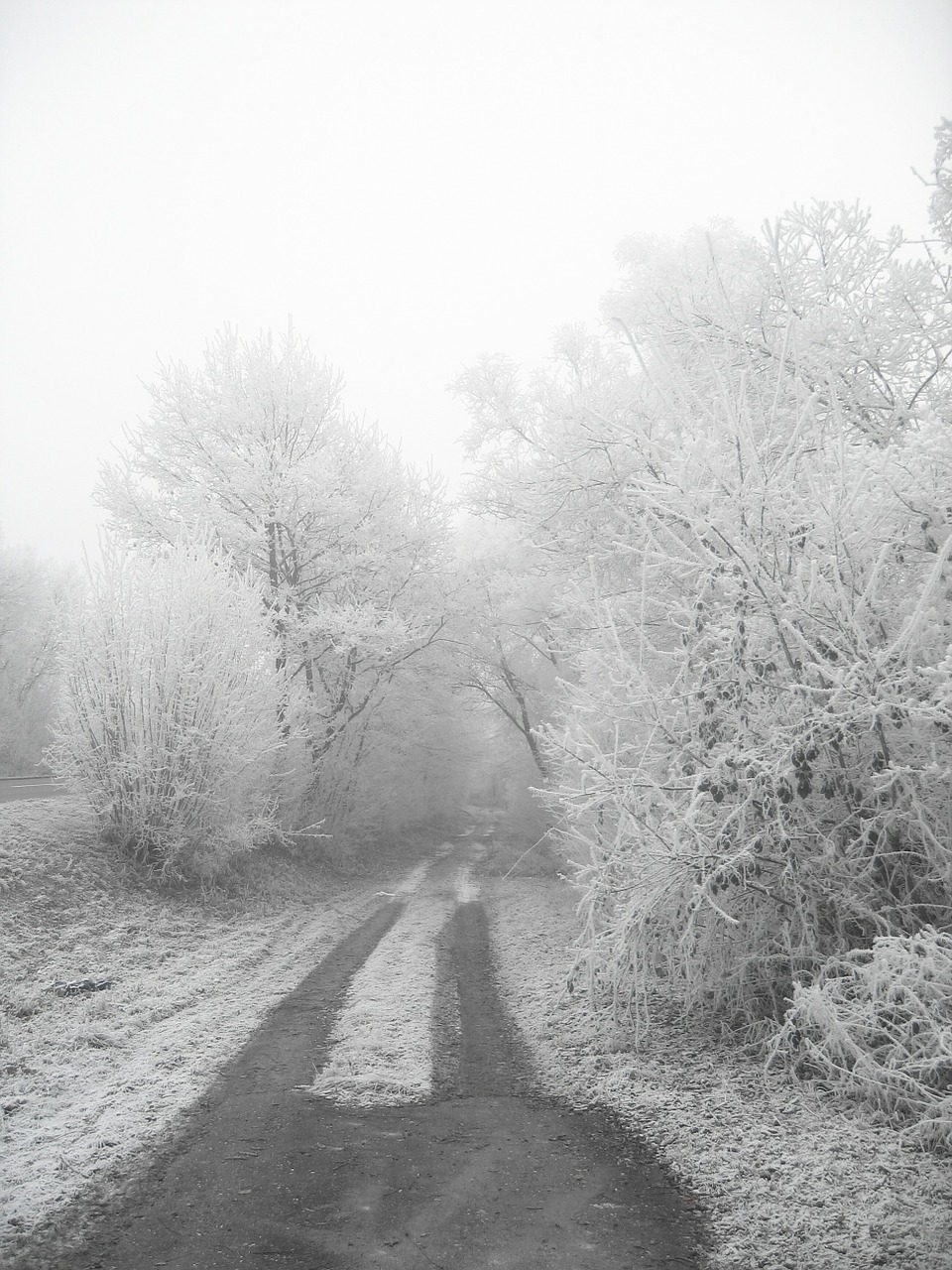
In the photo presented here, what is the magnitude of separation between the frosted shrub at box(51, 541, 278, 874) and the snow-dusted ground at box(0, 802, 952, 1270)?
810 millimetres

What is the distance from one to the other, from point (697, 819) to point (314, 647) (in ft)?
38.9

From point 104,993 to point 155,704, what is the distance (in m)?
4.69

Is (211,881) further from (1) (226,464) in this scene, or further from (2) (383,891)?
(1) (226,464)

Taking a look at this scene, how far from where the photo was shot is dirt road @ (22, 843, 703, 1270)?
9.52 feet

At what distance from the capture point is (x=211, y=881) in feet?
35.3

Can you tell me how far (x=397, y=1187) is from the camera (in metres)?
3.41

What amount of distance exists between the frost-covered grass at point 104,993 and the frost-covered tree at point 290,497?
16.8ft

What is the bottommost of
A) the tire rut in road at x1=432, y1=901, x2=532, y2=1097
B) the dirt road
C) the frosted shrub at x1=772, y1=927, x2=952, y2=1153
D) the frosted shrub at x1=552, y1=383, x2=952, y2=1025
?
the tire rut in road at x1=432, y1=901, x2=532, y2=1097

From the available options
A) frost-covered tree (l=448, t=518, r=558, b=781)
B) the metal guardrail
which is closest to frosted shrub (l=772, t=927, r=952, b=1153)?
the metal guardrail

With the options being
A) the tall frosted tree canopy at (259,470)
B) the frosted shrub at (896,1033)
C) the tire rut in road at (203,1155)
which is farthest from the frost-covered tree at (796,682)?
the tall frosted tree canopy at (259,470)

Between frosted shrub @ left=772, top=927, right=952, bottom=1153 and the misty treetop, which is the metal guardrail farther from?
frosted shrub @ left=772, top=927, right=952, bottom=1153

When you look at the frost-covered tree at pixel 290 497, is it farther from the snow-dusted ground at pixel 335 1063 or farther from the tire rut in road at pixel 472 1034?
the tire rut in road at pixel 472 1034

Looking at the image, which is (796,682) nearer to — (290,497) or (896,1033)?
(896,1033)

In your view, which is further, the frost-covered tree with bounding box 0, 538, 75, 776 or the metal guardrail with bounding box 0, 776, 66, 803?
the frost-covered tree with bounding box 0, 538, 75, 776
